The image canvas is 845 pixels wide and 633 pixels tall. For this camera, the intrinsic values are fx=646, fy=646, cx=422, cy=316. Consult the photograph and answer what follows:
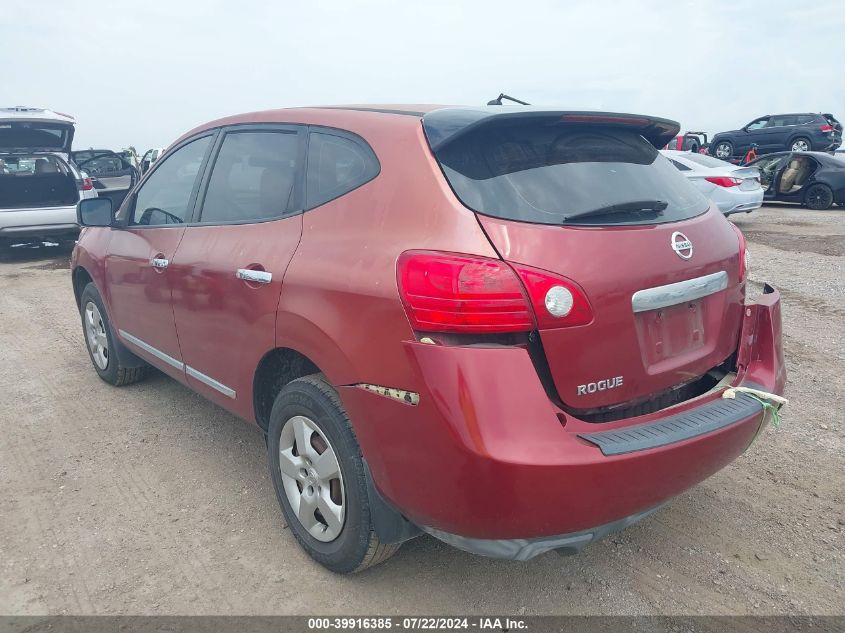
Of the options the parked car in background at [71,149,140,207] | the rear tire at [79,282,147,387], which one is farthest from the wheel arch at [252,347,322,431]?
the parked car in background at [71,149,140,207]

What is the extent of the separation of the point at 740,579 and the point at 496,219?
5.60 feet

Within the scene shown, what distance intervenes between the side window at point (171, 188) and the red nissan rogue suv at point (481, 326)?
64cm

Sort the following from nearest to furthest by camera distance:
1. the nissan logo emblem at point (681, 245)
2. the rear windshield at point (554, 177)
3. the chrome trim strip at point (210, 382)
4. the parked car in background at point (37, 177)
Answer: the rear windshield at point (554, 177) < the nissan logo emblem at point (681, 245) < the chrome trim strip at point (210, 382) < the parked car in background at point (37, 177)

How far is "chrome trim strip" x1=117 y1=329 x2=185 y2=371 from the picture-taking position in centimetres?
351

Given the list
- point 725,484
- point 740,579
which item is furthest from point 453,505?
point 725,484

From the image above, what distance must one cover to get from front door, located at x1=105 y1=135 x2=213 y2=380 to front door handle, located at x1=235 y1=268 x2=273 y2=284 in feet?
2.47

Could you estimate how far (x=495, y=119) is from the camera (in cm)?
215

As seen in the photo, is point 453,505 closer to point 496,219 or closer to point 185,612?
point 496,219

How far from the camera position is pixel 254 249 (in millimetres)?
2732

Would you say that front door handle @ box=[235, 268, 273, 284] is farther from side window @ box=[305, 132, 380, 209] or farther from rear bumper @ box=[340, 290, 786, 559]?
rear bumper @ box=[340, 290, 786, 559]

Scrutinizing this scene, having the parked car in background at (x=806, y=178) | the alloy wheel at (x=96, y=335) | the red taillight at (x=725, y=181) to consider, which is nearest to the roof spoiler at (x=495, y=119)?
the alloy wheel at (x=96, y=335)

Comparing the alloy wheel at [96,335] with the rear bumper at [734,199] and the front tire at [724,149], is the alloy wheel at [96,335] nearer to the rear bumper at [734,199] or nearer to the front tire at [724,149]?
the rear bumper at [734,199]

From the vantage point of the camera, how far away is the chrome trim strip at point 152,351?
11.5 ft

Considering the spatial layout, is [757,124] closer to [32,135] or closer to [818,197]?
[818,197]
